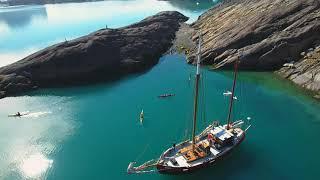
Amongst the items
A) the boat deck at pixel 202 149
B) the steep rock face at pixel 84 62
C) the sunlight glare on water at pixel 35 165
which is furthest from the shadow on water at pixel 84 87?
the boat deck at pixel 202 149

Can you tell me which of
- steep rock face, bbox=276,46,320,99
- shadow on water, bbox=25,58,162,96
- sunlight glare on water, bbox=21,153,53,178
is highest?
steep rock face, bbox=276,46,320,99

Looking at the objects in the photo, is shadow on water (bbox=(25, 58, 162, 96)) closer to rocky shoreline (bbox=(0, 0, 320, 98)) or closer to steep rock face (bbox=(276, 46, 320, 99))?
rocky shoreline (bbox=(0, 0, 320, 98))

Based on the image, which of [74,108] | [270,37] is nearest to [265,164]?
[74,108]

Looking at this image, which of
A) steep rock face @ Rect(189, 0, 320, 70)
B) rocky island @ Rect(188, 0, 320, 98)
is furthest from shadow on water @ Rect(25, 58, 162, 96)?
steep rock face @ Rect(189, 0, 320, 70)

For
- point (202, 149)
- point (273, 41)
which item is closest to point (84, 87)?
point (202, 149)

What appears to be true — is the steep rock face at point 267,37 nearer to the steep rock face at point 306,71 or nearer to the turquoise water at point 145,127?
the steep rock face at point 306,71

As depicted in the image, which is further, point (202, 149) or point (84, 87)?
point (84, 87)

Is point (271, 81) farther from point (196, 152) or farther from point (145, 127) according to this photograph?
point (196, 152)
